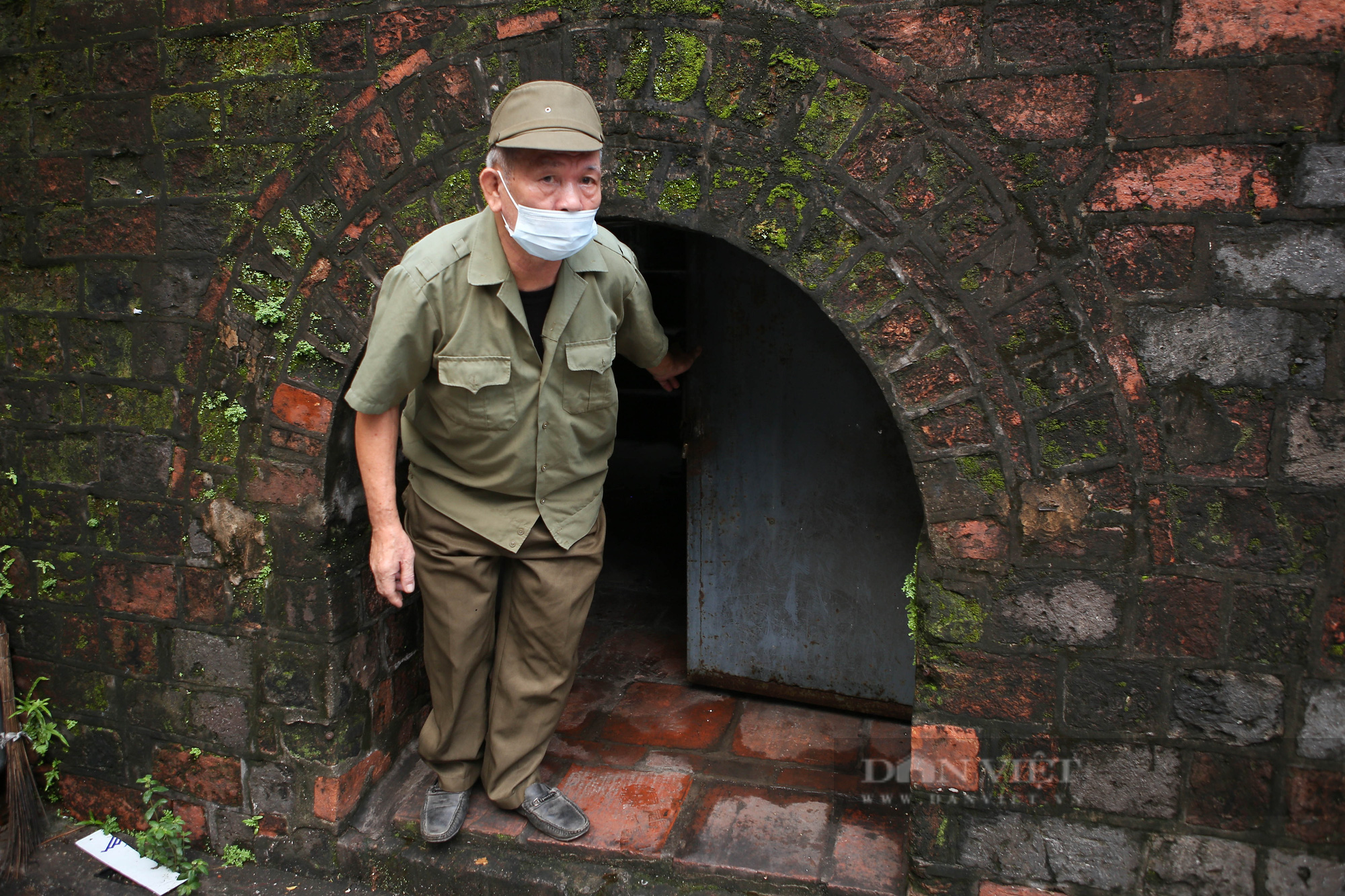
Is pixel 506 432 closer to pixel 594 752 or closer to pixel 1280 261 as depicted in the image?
pixel 594 752

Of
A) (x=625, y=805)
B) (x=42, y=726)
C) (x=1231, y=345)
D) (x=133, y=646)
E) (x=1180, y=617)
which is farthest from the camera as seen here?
(x=42, y=726)

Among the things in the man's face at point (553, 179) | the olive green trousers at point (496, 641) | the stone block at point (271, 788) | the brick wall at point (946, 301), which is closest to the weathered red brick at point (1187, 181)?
the brick wall at point (946, 301)

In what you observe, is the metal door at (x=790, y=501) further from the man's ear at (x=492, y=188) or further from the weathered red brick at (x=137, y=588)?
the weathered red brick at (x=137, y=588)

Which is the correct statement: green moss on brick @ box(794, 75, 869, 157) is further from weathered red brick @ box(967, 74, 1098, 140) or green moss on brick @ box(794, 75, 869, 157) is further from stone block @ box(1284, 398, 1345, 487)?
stone block @ box(1284, 398, 1345, 487)

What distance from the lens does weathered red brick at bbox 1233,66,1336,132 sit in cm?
182

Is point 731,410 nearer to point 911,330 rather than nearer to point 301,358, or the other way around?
point 911,330

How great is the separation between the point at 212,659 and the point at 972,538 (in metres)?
2.26

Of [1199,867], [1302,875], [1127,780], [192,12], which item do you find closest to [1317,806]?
[1302,875]

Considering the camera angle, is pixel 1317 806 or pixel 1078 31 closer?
pixel 1078 31

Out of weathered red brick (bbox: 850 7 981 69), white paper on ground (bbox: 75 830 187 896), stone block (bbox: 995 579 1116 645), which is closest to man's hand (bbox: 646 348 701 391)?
weathered red brick (bbox: 850 7 981 69)

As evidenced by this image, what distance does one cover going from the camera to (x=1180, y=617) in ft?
6.70

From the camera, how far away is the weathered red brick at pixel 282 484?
98.9 inches

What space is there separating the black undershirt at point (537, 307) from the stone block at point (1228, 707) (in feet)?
5.81

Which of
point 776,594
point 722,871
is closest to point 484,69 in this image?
point 776,594
